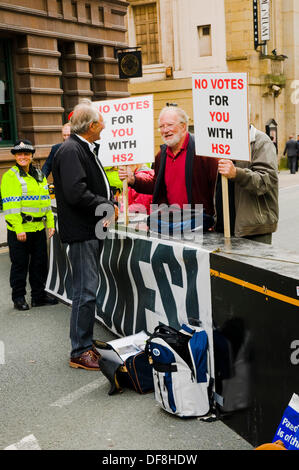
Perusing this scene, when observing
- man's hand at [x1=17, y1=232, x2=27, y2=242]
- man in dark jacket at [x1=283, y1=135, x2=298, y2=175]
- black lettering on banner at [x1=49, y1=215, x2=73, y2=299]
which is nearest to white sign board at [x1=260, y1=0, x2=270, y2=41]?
man in dark jacket at [x1=283, y1=135, x2=298, y2=175]

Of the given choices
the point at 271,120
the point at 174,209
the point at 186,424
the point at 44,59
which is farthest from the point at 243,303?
the point at 271,120

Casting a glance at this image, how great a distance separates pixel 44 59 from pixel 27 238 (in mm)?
11388

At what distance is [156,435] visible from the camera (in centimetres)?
397

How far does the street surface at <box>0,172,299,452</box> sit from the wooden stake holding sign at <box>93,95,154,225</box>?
4.94ft

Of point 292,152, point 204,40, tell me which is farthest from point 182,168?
point 204,40

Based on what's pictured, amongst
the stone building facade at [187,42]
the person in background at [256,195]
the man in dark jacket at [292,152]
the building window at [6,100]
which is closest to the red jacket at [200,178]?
the person in background at [256,195]

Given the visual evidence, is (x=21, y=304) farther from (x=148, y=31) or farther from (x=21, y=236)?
(x=148, y=31)

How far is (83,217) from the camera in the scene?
16.9 ft

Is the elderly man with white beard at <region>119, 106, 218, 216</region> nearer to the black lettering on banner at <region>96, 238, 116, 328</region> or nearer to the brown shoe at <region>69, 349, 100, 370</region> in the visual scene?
the black lettering on banner at <region>96, 238, 116, 328</region>

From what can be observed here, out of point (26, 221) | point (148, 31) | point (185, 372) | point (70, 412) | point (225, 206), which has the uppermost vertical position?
point (148, 31)

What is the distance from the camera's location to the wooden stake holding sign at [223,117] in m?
4.40

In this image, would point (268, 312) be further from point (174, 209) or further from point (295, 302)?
point (174, 209)

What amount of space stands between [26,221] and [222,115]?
10.4 ft

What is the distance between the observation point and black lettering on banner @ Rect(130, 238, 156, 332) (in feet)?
16.7
